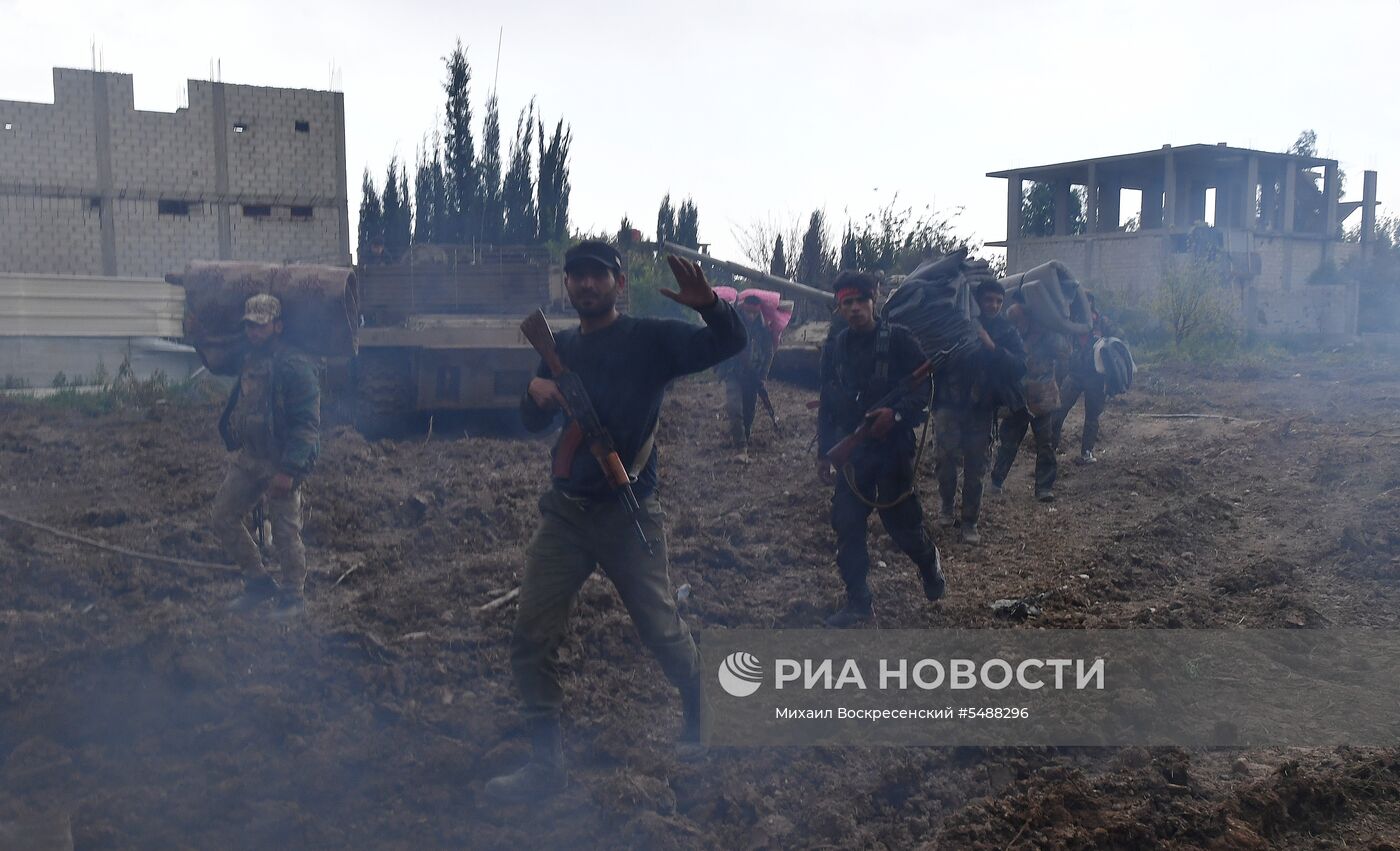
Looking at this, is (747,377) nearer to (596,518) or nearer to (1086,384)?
(1086,384)

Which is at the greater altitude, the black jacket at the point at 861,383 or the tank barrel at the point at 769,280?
the tank barrel at the point at 769,280

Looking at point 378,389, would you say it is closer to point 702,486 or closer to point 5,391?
point 702,486

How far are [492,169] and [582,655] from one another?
22.2 m

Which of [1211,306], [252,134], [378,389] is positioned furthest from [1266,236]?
[378,389]

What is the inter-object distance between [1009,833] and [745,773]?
841 mm

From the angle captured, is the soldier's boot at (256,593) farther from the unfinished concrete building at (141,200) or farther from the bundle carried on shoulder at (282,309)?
the unfinished concrete building at (141,200)

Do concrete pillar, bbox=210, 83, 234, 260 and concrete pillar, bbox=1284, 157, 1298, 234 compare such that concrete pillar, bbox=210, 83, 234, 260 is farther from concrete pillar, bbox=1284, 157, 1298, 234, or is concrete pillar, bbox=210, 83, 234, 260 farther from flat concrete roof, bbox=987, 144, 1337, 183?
→ concrete pillar, bbox=1284, 157, 1298, 234

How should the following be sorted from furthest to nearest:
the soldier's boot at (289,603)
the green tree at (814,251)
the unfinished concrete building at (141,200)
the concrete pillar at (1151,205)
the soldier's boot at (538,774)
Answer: the concrete pillar at (1151,205), the green tree at (814,251), the unfinished concrete building at (141,200), the soldier's boot at (289,603), the soldier's boot at (538,774)

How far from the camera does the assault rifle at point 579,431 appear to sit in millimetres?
3580

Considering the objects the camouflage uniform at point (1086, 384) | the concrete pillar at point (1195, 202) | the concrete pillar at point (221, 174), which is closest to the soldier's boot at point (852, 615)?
the camouflage uniform at point (1086, 384)

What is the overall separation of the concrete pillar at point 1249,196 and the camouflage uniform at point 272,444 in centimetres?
3169

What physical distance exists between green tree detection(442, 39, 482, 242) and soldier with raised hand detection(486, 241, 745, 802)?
21709 mm

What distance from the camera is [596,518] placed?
12.1 feet

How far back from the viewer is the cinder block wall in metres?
19.6
